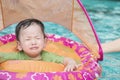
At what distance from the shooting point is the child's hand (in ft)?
8.70

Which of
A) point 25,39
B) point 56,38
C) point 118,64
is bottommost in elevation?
point 118,64

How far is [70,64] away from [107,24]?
2.90 meters

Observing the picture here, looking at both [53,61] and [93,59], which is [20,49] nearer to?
[53,61]

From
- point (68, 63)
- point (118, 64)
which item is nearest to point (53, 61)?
point (68, 63)

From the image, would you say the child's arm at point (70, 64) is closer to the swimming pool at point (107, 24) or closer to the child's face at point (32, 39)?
the child's face at point (32, 39)

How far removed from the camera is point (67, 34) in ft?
16.2

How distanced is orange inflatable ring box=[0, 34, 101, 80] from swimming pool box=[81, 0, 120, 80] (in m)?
0.54

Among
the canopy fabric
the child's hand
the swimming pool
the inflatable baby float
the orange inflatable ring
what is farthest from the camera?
the swimming pool

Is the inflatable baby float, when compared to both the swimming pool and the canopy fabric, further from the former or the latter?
the swimming pool

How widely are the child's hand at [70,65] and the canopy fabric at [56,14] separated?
544mm

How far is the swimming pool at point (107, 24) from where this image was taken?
3.71m

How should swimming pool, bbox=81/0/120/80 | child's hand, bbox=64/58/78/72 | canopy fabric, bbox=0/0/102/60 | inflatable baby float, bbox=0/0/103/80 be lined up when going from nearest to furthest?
child's hand, bbox=64/58/78/72
inflatable baby float, bbox=0/0/103/80
canopy fabric, bbox=0/0/102/60
swimming pool, bbox=81/0/120/80

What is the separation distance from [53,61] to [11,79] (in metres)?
0.63

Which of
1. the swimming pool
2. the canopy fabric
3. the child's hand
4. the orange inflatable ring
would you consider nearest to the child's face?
the orange inflatable ring
